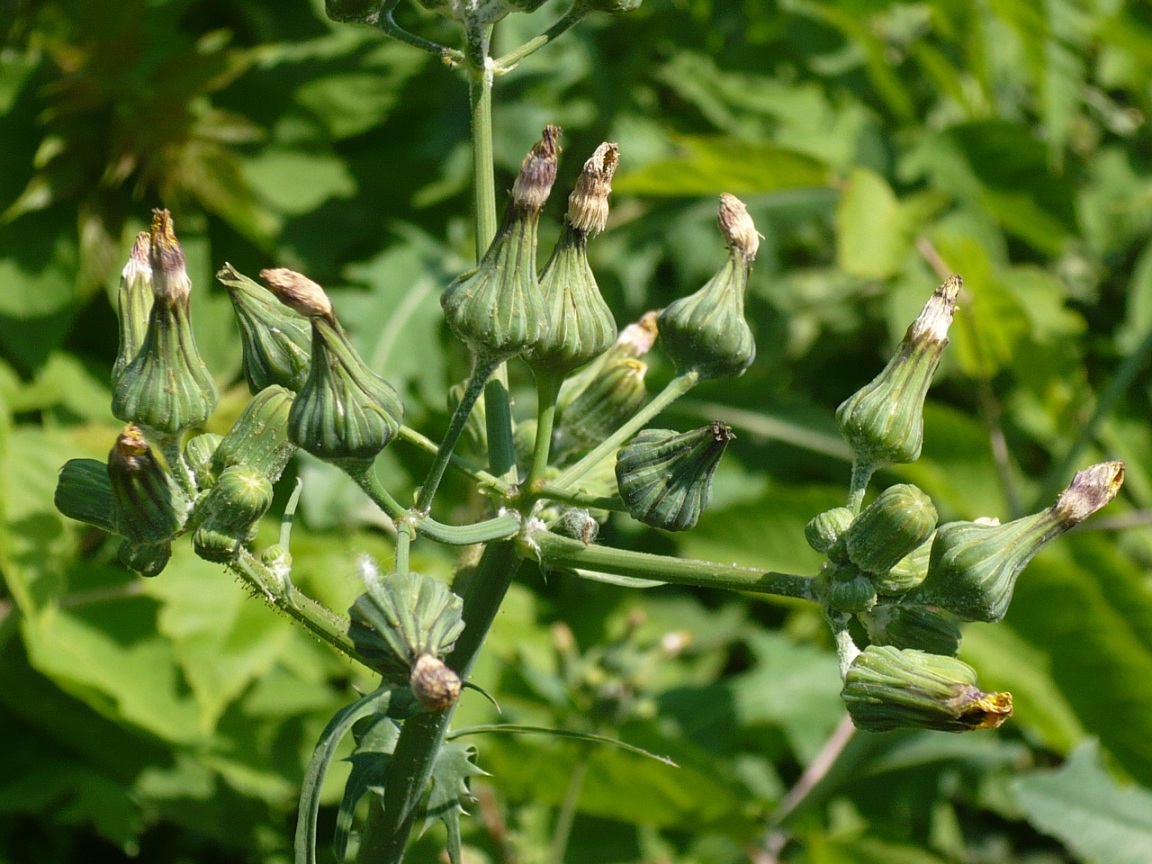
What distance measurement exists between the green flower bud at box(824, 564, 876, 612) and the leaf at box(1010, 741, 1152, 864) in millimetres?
2033

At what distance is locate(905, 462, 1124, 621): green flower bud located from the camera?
1.83 m

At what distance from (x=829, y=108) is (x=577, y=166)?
4.99 ft

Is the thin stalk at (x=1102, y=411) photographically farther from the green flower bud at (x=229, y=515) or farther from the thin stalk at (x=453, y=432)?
the green flower bud at (x=229, y=515)

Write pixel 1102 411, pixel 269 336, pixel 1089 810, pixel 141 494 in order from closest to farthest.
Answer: pixel 141 494, pixel 269 336, pixel 1089 810, pixel 1102 411

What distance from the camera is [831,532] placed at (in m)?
1.90

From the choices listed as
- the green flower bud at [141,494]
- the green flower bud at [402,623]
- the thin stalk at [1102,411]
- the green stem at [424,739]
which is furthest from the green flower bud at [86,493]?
the thin stalk at [1102,411]

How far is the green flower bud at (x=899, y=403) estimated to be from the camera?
203cm

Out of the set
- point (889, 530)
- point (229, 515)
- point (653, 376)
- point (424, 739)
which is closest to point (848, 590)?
point (889, 530)

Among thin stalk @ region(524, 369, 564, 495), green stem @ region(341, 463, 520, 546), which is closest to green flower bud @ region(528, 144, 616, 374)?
thin stalk @ region(524, 369, 564, 495)

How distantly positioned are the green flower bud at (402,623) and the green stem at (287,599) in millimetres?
108

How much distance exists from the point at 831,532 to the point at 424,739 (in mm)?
747

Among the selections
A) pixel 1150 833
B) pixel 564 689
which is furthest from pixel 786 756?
pixel 1150 833

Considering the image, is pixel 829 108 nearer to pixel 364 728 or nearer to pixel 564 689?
pixel 564 689

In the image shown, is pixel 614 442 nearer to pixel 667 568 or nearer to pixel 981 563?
pixel 667 568
